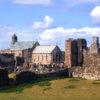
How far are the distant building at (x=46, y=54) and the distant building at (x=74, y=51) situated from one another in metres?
81.8

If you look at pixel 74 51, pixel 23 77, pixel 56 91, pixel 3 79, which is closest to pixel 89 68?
pixel 74 51

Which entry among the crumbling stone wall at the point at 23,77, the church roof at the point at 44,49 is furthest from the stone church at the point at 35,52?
the crumbling stone wall at the point at 23,77

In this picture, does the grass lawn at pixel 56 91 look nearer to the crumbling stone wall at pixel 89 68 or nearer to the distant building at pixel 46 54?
the crumbling stone wall at pixel 89 68

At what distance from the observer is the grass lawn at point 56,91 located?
1733 inches

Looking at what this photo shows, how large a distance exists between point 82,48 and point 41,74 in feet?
25.2

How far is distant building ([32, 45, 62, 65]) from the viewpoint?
500 feet

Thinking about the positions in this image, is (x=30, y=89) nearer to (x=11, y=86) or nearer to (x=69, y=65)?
(x=11, y=86)

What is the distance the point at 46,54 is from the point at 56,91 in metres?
106

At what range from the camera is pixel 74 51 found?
6644 cm

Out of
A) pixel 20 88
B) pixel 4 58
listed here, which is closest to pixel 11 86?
pixel 20 88

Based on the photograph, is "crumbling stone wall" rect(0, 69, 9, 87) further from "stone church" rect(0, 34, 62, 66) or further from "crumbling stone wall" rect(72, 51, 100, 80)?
"stone church" rect(0, 34, 62, 66)

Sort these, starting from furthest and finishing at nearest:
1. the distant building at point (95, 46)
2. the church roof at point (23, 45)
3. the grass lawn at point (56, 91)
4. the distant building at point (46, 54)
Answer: the church roof at point (23, 45) < the distant building at point (46, 54) < the distant building at point (95, 46) < the grass lawn at point (56, 91)

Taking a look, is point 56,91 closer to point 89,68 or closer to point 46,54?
point 89,68

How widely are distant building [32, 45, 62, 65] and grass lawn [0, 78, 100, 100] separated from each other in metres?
97.4
